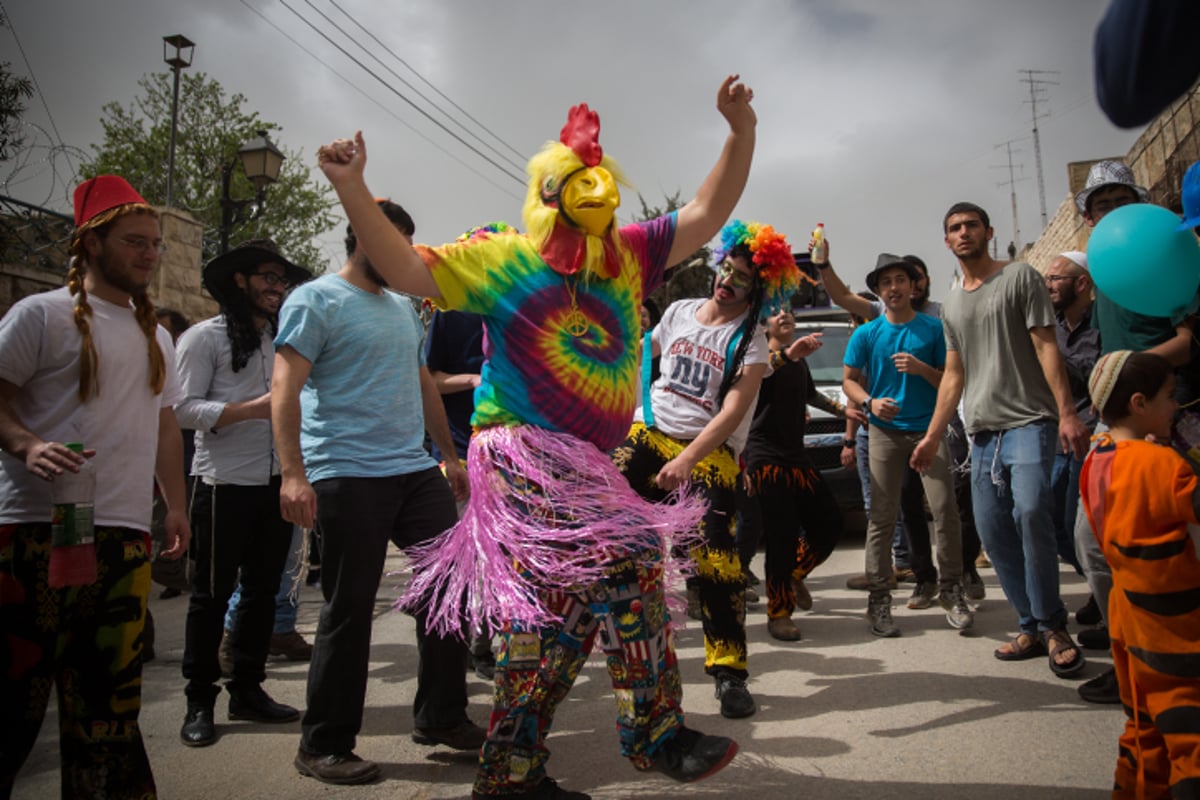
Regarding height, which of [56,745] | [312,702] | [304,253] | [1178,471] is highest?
[304,253]

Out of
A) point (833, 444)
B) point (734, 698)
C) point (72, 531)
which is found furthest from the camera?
point (833, 444)

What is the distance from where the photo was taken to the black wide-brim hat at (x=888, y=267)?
5.48m

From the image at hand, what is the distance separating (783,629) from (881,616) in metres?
0.57

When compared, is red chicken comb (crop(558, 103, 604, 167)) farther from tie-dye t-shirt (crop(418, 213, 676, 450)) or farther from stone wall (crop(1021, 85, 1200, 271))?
stone wall (crop(1021, 85, 1200, 271))

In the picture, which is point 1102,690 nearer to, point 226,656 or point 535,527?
point 535,527

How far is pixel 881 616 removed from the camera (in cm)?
497

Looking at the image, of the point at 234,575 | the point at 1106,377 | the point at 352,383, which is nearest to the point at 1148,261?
the point at 1106,377

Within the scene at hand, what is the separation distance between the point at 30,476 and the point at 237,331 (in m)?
1.65

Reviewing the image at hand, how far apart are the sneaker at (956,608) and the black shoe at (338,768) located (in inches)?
131

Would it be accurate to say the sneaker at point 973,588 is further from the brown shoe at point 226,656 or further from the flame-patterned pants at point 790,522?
the brown shoe at point 226,656

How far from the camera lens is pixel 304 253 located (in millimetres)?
32625

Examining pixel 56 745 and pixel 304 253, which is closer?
pixel 56 745

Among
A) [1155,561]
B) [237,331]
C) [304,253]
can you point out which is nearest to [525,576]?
[1155,561]

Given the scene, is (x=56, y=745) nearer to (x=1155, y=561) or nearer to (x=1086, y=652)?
(x=1155, y=561)
